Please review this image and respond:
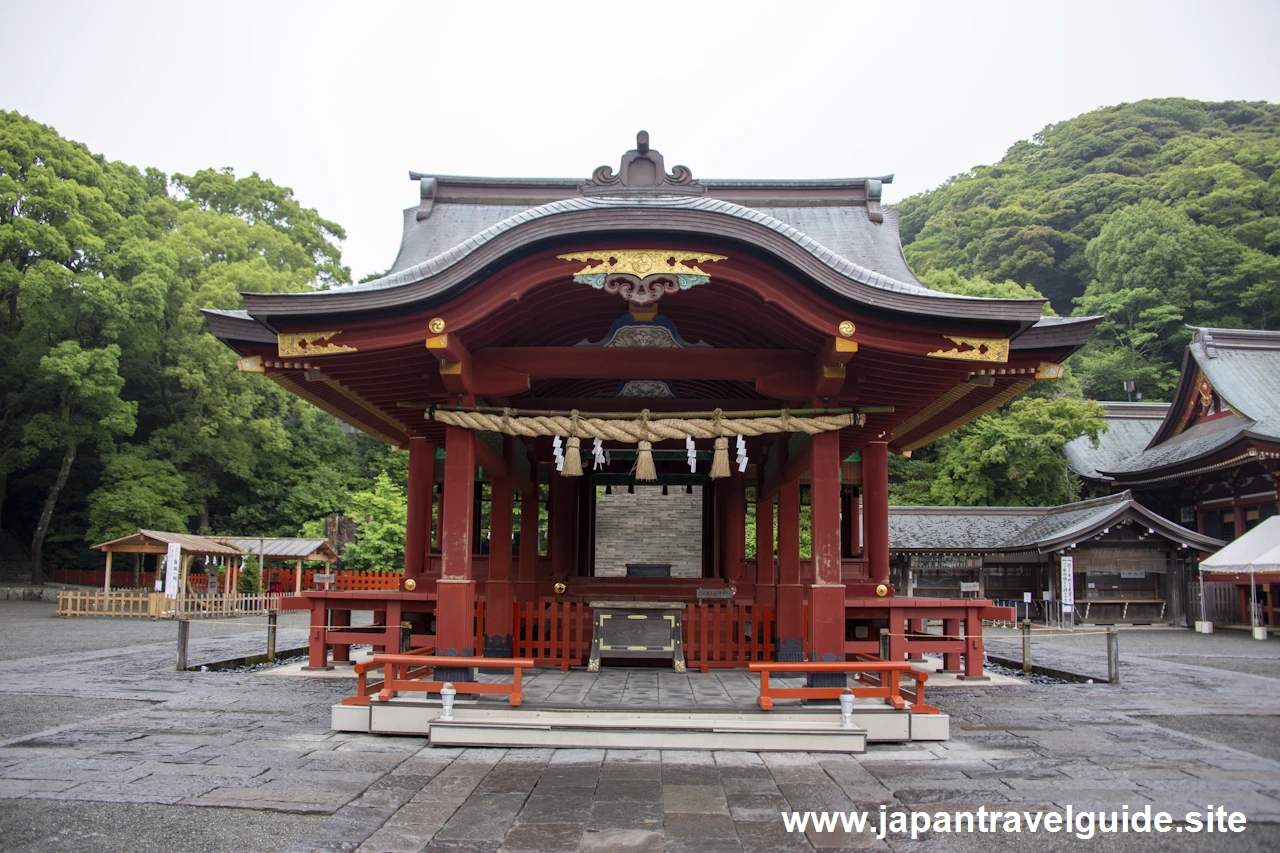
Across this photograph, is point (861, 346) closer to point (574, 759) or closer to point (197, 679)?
point (574, 759)

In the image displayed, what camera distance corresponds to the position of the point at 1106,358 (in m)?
46.5

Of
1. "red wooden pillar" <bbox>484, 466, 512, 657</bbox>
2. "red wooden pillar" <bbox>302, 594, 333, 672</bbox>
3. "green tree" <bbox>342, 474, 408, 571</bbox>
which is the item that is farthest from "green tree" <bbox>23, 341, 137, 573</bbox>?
"red wooden pillar" <bbox>484, 466, 512, 657</bbox>

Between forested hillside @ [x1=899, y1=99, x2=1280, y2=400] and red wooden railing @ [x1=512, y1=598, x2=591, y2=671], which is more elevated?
forested hillside @ [x1=899, y1=99, x2=1280, y2=400]

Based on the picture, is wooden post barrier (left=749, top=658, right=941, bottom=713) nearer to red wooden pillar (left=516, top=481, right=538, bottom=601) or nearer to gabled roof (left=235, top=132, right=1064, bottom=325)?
gabled roof (left=235, top=132, right=1064, bottom=325)

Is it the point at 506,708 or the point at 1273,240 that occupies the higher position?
the point at 1273,240

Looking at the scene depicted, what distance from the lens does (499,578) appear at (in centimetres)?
1107

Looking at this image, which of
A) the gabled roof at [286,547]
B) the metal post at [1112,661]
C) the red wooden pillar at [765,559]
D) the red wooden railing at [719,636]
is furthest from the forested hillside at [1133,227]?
the red wooden railing at [719,636]

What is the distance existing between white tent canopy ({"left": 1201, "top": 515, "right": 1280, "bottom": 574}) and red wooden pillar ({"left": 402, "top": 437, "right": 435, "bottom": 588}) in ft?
56.2

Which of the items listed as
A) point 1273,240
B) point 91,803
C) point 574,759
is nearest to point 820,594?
point 574,759

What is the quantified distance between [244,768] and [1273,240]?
5310 centimetres

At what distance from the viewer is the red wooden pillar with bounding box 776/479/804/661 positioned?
36.3 ft

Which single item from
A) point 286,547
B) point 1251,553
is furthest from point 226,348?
point 1251,553

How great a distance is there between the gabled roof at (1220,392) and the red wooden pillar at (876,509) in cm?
1885

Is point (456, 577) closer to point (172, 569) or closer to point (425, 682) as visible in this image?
point (425, 682)
